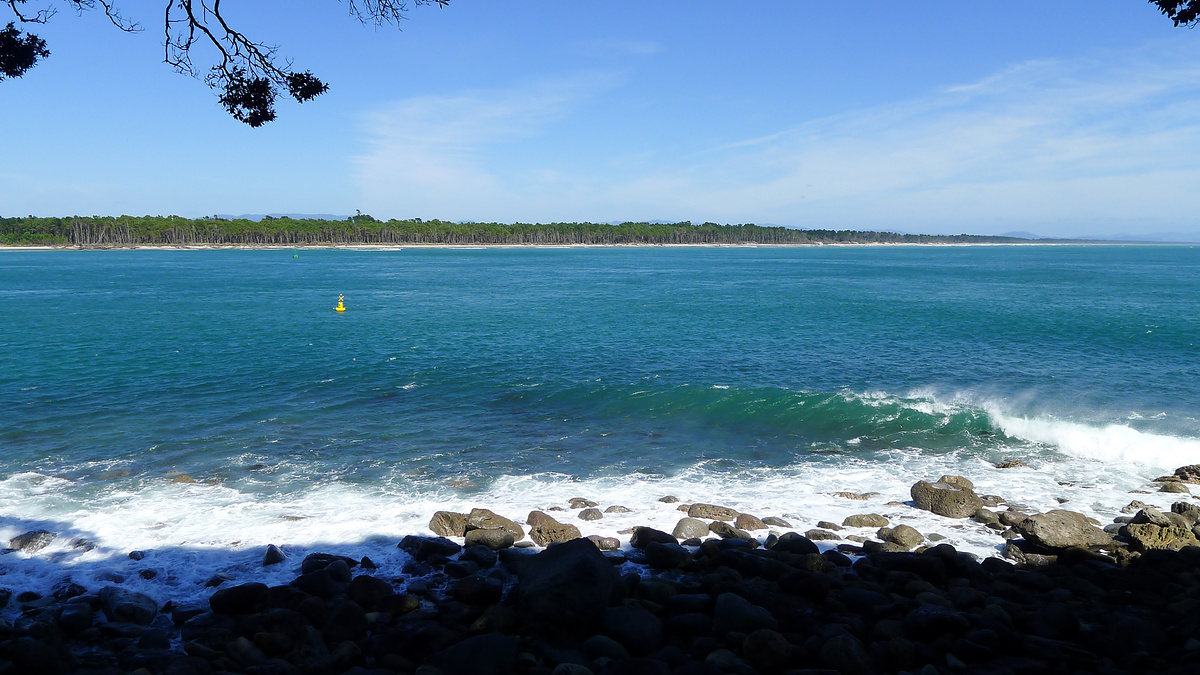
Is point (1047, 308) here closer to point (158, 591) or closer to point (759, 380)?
point (759, 380)

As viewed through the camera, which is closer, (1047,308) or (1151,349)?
(1151,349)

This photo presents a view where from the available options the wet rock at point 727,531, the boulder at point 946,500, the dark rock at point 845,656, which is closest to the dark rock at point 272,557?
the wet rock at point 727,531

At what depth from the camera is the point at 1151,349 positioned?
4084cm

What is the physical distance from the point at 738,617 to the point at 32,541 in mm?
13813

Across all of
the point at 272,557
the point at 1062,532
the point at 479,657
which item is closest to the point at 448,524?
the point at 272,557

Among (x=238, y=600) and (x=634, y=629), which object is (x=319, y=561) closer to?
(x=238, y=600)

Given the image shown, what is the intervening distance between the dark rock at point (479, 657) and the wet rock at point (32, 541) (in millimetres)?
10092

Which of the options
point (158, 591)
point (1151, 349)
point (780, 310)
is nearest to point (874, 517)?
point (158, 591)

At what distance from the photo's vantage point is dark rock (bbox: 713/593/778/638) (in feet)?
33.9

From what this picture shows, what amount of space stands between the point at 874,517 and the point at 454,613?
965 cm

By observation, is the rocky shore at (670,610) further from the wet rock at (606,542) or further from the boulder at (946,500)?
the boulder at (946,500)

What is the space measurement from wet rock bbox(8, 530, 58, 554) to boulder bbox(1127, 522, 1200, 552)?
2109 cm

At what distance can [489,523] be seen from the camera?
15.5 m

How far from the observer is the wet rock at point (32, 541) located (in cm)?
1441
